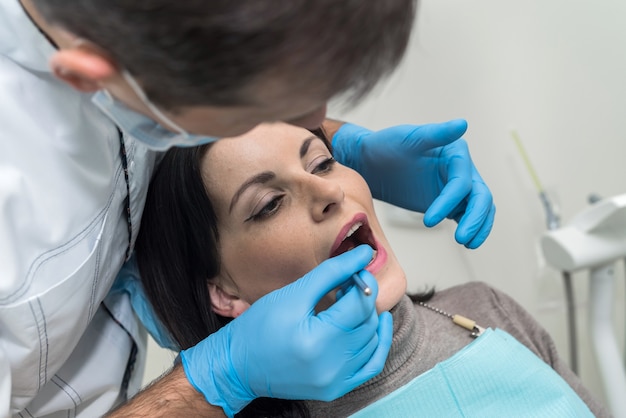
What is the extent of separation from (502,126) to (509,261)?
0.47 meters

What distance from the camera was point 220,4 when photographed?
53cm

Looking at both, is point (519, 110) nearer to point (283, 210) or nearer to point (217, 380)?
point (283, 210)

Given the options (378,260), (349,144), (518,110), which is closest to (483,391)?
(378,260)

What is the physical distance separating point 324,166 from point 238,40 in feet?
2.24

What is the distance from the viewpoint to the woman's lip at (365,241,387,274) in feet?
3.68

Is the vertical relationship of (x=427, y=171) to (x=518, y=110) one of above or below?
above

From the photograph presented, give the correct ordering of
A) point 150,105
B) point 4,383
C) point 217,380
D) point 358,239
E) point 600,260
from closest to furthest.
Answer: point 150,105
point 4,383
point 217,380
point 358,239
point 600,260

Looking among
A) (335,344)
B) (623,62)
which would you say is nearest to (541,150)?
(623,62)

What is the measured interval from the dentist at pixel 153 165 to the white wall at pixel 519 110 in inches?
20.9

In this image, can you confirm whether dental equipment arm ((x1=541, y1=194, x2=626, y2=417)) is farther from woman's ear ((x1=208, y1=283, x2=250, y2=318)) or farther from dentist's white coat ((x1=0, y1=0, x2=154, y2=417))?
dentist's white coat ((x1=0, y1=0, x2=154, y2=417))

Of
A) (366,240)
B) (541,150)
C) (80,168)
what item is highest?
(80,168)

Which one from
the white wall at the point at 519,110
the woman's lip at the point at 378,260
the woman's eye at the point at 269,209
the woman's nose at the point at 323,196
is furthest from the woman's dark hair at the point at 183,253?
the white wall at the point at 519,110

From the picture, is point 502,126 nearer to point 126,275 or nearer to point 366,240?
point 366,240

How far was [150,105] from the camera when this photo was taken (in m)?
0.64
